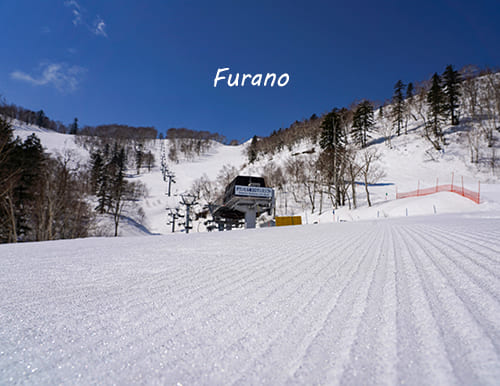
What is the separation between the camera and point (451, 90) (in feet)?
142

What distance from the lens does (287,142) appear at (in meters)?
66.9

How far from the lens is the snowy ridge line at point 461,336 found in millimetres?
557

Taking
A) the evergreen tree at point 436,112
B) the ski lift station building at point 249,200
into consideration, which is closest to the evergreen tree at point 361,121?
the evergreen tree at point 436,112

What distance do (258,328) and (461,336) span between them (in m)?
0.60

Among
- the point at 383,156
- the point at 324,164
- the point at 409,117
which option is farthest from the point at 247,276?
the point at 409,117

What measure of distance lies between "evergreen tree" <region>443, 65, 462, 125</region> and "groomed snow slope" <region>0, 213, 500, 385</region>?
54.8 meters

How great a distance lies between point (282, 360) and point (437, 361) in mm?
384

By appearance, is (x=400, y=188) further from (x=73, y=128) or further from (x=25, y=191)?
(x=73, y=128)

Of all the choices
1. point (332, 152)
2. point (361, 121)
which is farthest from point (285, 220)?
point (361, 121)

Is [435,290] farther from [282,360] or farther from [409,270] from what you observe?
[282,360]

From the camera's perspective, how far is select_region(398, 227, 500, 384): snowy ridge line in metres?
0.56

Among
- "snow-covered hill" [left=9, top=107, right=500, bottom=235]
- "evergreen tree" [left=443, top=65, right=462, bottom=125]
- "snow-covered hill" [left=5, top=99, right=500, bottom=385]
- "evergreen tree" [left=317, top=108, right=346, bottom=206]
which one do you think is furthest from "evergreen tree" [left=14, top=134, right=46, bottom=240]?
"evergreen tree" [left=443, top=65, right=462, bottom=125]

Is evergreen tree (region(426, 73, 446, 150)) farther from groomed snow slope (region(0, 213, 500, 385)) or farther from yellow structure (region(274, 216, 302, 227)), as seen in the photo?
groomed snow slope (region(0, 213, 500, 385))

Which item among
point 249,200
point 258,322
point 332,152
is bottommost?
point 258,322
